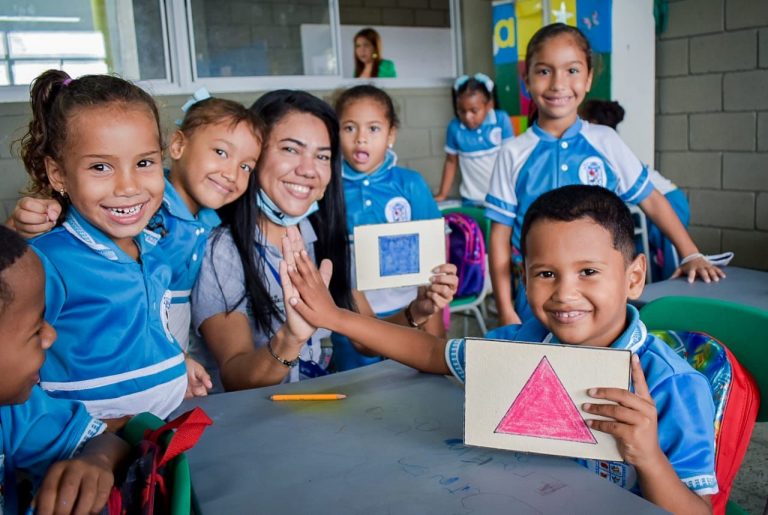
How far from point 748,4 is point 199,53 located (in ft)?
12.4

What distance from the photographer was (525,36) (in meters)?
5.53

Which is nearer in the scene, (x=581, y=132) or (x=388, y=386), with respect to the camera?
(x=388, y=386)

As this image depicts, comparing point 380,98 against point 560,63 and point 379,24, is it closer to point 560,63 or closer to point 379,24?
point 560,63

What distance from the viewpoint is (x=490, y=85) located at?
5457 millimetres

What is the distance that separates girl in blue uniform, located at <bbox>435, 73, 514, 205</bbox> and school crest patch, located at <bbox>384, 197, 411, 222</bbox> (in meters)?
2.70

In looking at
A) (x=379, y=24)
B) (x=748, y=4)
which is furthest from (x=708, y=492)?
(x=379, y=24)

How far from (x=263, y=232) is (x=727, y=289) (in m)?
1.35

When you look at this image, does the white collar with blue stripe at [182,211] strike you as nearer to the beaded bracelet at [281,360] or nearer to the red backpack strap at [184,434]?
the beaded bracelet at [281,360]

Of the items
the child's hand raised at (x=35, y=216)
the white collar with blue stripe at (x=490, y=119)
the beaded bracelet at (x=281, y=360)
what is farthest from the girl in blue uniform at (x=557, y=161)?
the white collar with blue stripe at (x=490, y=119)

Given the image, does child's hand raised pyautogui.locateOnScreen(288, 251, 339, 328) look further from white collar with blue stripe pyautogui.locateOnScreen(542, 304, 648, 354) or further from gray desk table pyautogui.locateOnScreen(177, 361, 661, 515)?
white collar with blue stripe pyautogui.locateOnScreen(542, 304, 648, 354)

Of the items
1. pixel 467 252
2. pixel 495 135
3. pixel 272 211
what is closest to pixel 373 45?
pixel 495 135

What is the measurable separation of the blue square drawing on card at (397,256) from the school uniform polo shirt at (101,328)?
0.63 m

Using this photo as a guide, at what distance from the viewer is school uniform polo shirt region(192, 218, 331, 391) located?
5.75 ft

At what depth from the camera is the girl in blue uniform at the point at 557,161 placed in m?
2.38
